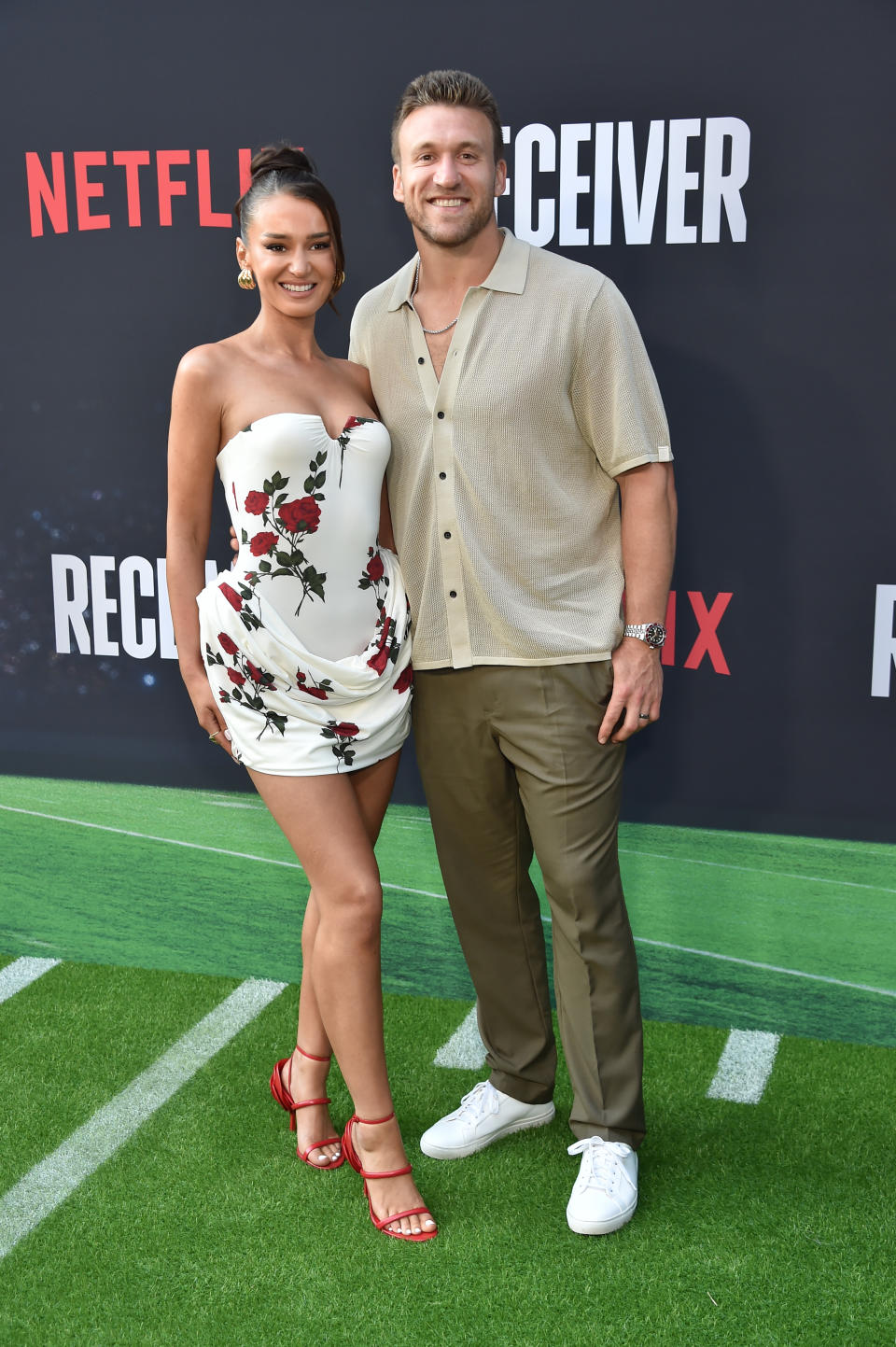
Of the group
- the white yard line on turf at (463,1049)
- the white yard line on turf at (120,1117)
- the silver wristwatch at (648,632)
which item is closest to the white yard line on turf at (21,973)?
the white yard line on turf at (120,1117)

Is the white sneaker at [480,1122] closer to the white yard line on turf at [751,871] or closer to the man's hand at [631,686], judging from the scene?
the white yard line on turf at [751,871]

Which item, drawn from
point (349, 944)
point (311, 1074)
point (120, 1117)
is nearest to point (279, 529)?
point (349, 944)

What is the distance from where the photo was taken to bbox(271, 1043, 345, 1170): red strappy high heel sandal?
89.7 inches

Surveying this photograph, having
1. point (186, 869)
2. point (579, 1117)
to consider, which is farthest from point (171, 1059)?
point (579, 1117)

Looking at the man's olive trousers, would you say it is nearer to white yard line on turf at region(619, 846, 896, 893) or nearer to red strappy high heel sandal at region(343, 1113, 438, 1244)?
red strappy high heel sandal at region(343, 1113, 438, 1244)

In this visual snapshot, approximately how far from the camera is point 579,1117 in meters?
2.17

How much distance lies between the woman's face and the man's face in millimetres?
155

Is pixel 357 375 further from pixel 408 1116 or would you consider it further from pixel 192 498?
pixel 408 1116

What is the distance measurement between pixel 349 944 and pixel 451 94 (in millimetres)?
1344

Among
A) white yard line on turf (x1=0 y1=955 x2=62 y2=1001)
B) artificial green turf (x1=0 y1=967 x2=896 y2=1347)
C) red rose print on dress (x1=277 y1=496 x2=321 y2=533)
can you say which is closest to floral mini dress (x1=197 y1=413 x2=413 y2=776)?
red rose print on dress (x1=277 y1=496 x2=321 y2=533)

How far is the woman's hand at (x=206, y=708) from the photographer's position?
83.1 inches

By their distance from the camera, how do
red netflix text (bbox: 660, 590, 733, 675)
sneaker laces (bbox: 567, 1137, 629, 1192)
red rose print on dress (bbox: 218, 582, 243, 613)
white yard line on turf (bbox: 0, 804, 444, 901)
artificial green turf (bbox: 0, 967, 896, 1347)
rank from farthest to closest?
white yard line on turf (bbox: 0, 804, 444, 901) → red netflix text (bbox: 660, 590, 733, 675) → sneaker laces (bbox: 567, 1137, 629, 1192) → red rose print on dress (bbox: 218, 582, 243, 613) → artificial green turf (bbox: 0, 967, 896, 1347)

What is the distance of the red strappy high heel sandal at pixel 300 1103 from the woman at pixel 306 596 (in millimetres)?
169

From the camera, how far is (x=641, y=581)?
6.75ft
